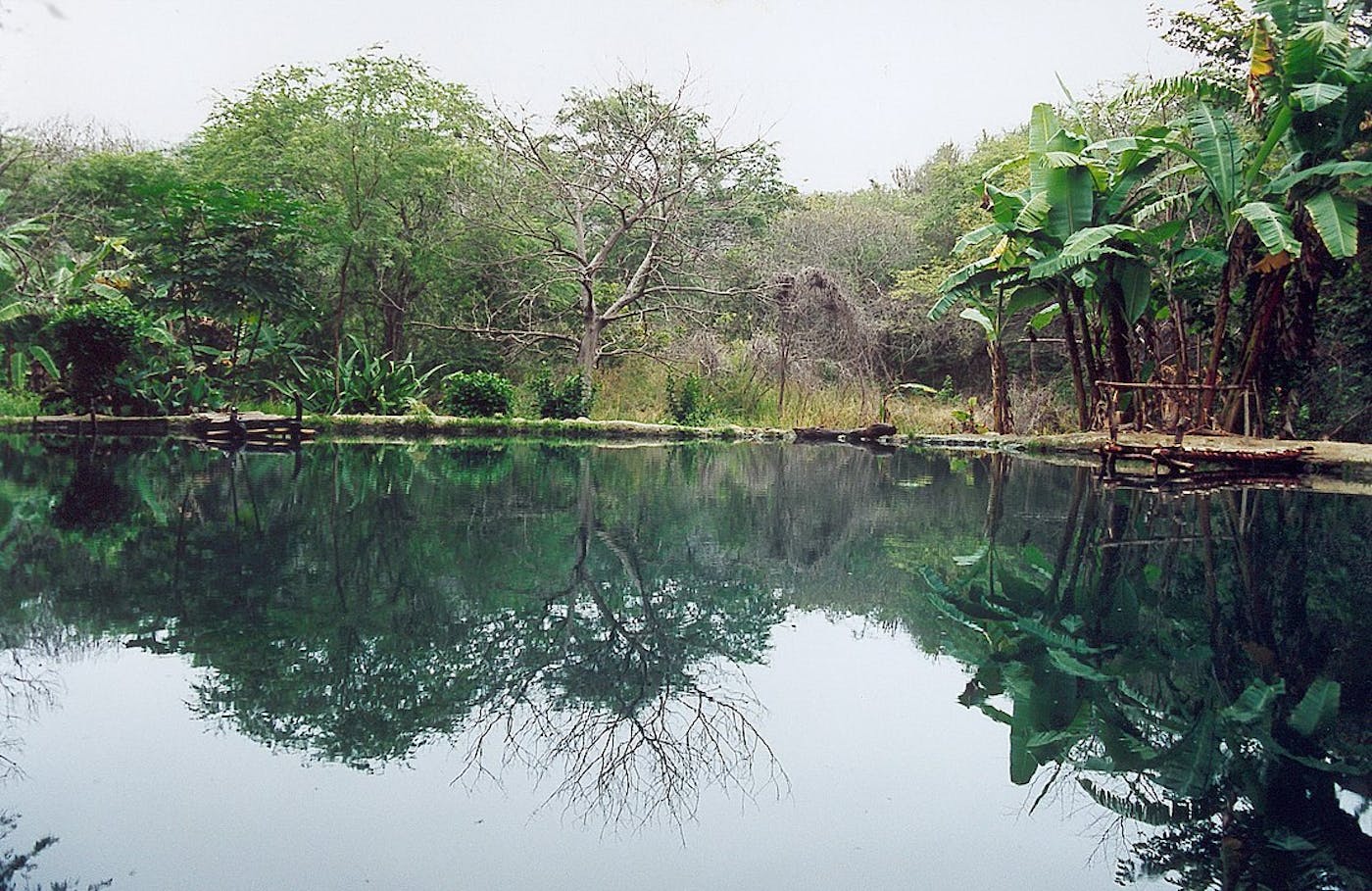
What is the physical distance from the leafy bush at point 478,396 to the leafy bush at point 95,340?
15.0ft

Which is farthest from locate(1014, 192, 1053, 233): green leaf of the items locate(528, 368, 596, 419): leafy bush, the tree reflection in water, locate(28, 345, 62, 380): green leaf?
locate(28, 345, 62, 380): green leaf

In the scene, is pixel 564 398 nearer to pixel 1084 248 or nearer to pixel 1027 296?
pixel 1027 296

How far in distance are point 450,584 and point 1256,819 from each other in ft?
11.1

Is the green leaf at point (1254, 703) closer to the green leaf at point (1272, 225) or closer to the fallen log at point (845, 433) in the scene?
the green leaf at point (1272, 225)

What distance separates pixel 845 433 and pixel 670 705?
15243 millimetres

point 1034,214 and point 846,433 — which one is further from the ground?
point 1034,214

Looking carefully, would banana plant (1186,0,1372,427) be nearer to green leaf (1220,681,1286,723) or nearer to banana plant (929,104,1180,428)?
banana plant (929,104,1180,428)

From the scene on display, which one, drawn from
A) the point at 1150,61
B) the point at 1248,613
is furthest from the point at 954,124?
the point at 1248,613

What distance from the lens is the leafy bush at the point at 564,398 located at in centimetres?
1758

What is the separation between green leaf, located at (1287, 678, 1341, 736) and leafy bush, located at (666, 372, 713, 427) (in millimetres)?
14679

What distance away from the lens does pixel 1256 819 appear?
92.7 inches

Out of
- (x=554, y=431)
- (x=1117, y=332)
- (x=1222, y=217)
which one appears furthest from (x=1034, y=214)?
(x=554, y=431)

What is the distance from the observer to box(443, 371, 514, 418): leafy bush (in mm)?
17188

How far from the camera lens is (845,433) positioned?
1816 centimetres
